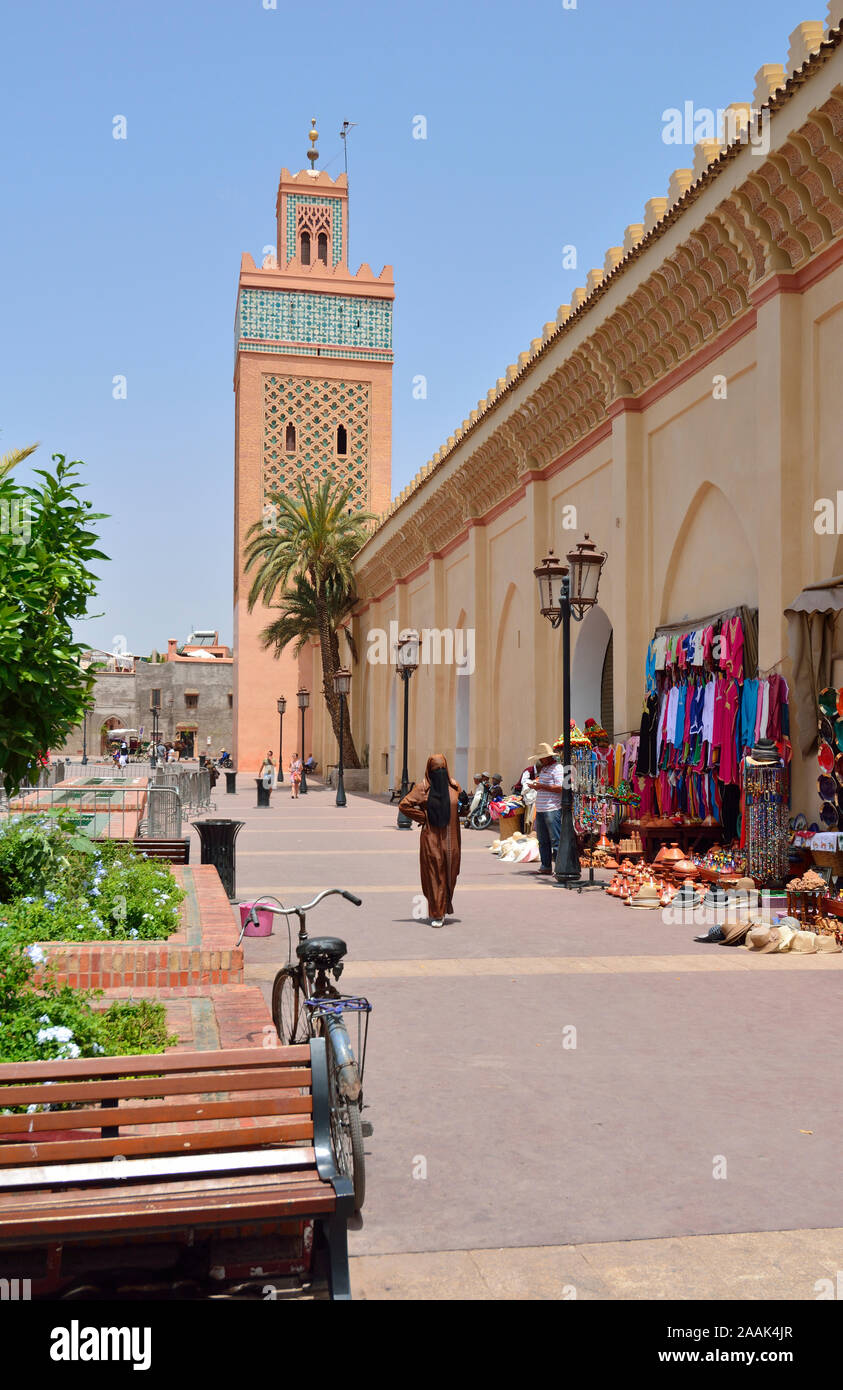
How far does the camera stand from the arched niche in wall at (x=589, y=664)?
739 inches

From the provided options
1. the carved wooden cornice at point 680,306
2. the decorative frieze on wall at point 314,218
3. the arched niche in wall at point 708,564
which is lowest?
the arched niche in wall at point 708,564

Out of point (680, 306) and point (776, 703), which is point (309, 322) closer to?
point (680, 306)

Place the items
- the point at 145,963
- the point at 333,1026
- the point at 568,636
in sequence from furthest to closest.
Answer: the point at 568,636 < the point at 145,963 < the point at 333,1026

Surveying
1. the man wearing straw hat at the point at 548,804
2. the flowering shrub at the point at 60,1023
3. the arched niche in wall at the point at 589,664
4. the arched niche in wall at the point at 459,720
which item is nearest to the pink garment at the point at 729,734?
the man wearing straw hat at the point at 548,804

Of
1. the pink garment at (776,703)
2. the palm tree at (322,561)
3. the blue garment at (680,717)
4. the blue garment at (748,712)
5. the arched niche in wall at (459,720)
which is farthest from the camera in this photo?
the palm tree at (322,561)

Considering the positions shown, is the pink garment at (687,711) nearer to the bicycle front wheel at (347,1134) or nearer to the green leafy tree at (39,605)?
the green leafy tree at (39,605)

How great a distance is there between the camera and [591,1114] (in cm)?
499

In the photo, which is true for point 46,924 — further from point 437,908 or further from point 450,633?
point 450,633

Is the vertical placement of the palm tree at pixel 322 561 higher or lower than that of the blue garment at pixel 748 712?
higher

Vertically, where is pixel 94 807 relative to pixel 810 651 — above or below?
below

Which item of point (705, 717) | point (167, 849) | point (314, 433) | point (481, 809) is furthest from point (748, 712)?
point (314, 433)

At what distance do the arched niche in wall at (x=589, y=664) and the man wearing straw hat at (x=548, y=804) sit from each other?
12.8 ft

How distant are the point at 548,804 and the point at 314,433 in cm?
3616

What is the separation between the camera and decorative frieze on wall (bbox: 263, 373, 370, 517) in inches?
1876
